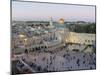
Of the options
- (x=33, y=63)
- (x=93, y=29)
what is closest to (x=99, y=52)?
(x=93, y=29)

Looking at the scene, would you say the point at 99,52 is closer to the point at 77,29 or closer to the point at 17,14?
the point at 77,29

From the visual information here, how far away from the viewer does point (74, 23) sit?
249cm

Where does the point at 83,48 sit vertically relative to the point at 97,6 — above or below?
below

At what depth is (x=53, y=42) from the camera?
240 cm

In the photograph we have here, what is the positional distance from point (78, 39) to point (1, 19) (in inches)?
38.3

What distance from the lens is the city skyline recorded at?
2275 mm

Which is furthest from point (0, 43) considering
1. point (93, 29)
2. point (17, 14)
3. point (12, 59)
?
point (93, 29)

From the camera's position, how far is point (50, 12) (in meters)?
2.39

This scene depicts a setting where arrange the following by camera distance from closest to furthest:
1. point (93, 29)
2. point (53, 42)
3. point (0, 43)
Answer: point (0, 43) → point (53, 42) → point (93, 29)

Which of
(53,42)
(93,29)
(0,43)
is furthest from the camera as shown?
(93,29)

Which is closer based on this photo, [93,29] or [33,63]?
[33,63]

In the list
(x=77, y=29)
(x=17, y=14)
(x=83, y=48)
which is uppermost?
(x=17, y=14)

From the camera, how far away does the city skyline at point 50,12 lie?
228 cm

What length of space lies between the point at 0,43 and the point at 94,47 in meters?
1.19
